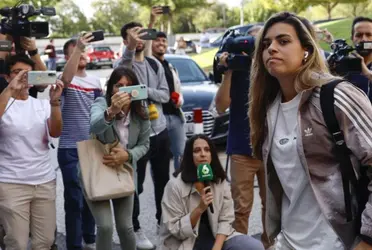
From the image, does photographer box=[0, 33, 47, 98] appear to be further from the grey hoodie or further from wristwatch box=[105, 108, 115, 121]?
the grey hoodie

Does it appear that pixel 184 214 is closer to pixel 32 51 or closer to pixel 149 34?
pixel 149 34

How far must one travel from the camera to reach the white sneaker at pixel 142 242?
5.71 meters

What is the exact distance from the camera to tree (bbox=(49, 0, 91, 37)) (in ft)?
225

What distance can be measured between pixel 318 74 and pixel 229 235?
2645mm

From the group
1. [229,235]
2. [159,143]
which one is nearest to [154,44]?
[159,143]

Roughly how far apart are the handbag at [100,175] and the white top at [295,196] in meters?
2.28

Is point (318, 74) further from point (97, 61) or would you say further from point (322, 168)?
point (97, 61)

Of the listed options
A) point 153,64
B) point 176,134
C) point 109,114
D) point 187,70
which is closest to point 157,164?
point 176,134

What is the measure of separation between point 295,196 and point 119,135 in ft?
9.01

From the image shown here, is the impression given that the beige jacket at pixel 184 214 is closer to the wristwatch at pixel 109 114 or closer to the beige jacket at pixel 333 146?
the wristwatch at pixel 109 114

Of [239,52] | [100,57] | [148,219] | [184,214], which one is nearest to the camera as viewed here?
[184,214]

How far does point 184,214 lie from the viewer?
484 cm

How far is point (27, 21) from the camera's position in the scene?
509cm

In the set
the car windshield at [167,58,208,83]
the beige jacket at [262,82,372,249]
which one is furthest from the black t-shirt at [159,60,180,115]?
the car windshield at [167,58,208,83]
